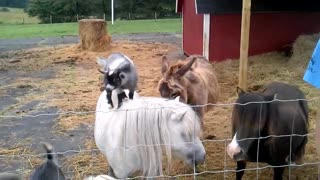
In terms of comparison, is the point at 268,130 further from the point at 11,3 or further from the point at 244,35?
the point at 11,3

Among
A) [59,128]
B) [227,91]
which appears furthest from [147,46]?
[59,128]

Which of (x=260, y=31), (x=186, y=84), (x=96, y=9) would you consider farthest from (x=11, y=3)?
(x=186, y=84)

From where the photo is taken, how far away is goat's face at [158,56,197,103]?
4848 millimetres

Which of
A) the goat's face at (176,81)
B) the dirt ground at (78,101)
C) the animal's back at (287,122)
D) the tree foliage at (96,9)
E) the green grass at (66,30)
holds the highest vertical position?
the tree foliage at (96,9)

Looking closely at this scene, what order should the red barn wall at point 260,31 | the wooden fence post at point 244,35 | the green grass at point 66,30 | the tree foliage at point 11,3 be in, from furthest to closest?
the tree foliage at point 11,3
the green grass at point 66,30
the red barn wall at point 260,31
the wooden fence post at point 244,35

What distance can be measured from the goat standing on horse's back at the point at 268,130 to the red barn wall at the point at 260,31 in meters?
6.39

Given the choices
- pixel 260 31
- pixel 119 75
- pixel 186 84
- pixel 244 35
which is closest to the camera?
pixel 186 84

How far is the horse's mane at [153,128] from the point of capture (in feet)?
10.8

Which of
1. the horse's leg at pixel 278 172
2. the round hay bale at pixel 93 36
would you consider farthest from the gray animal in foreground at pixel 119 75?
the round hay bale at pixel 93 36

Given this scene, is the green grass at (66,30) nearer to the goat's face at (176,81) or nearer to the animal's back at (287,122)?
the goat's face at (176,81)

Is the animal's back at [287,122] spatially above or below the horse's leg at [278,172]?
above

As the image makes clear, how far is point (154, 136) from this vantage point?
3289 mm

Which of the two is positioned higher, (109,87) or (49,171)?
(109,87)

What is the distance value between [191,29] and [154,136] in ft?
29.4
